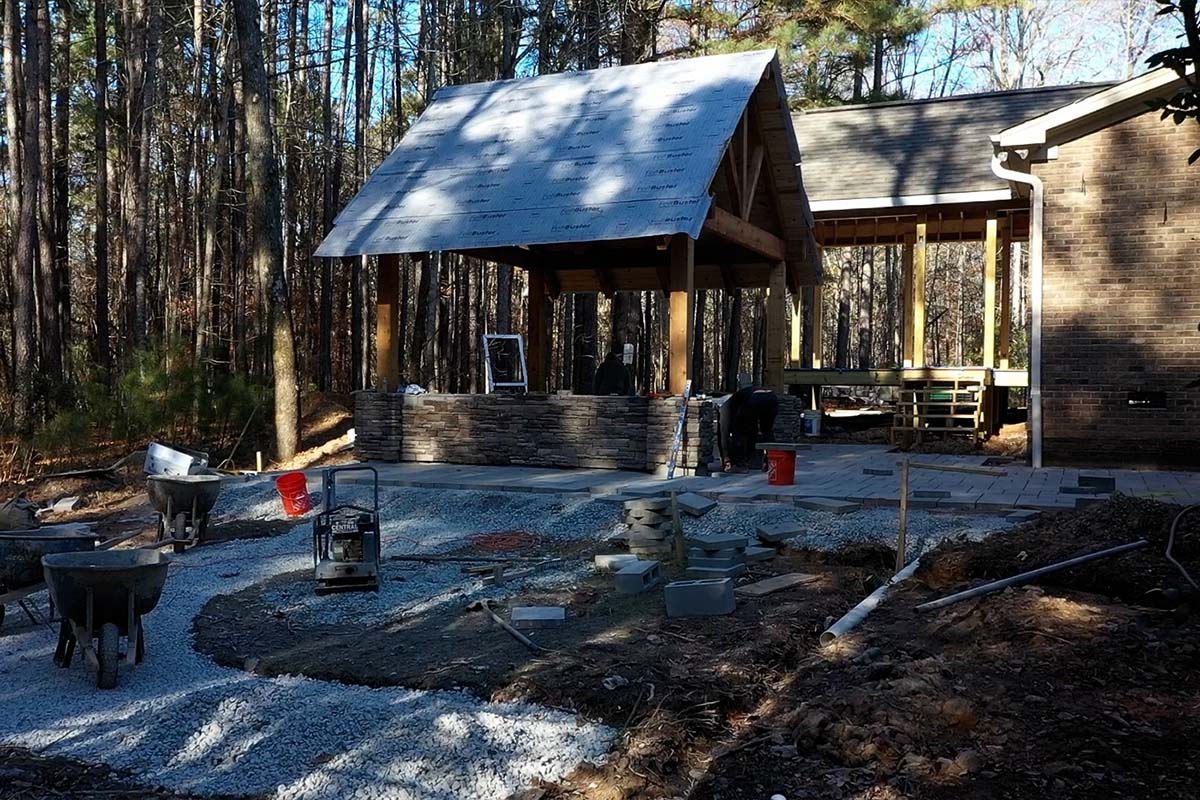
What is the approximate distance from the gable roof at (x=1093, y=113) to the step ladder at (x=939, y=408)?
4803 millimetres

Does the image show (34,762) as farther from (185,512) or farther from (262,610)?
(185,512)

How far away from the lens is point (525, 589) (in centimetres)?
756

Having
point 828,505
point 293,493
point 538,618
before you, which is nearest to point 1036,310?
point 828,505

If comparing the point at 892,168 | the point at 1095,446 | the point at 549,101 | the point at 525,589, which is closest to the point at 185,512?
the point at 525,589

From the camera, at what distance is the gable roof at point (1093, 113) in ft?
38.6

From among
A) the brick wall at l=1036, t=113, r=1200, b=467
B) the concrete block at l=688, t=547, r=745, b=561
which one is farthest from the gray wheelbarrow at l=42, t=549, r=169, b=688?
the brick wall at l=1036, t=113, r=1200, b=467

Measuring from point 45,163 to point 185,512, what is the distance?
1469 cm

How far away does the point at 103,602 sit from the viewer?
17.9 ft

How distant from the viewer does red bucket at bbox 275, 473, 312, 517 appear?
11125 millimetres

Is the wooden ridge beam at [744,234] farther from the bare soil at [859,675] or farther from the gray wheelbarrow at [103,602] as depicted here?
the gray wheelbarrow at [103,602]

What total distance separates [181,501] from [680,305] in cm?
593

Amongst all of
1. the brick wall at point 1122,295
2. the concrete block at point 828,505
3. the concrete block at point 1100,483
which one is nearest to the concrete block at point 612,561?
the concrete block at point 828,505

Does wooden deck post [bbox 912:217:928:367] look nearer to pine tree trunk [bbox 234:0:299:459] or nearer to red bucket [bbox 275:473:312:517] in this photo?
pine tree trunk [bbox 234:0:299:459]

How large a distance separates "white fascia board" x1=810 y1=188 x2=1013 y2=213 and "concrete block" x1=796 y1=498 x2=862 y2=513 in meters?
8.77
